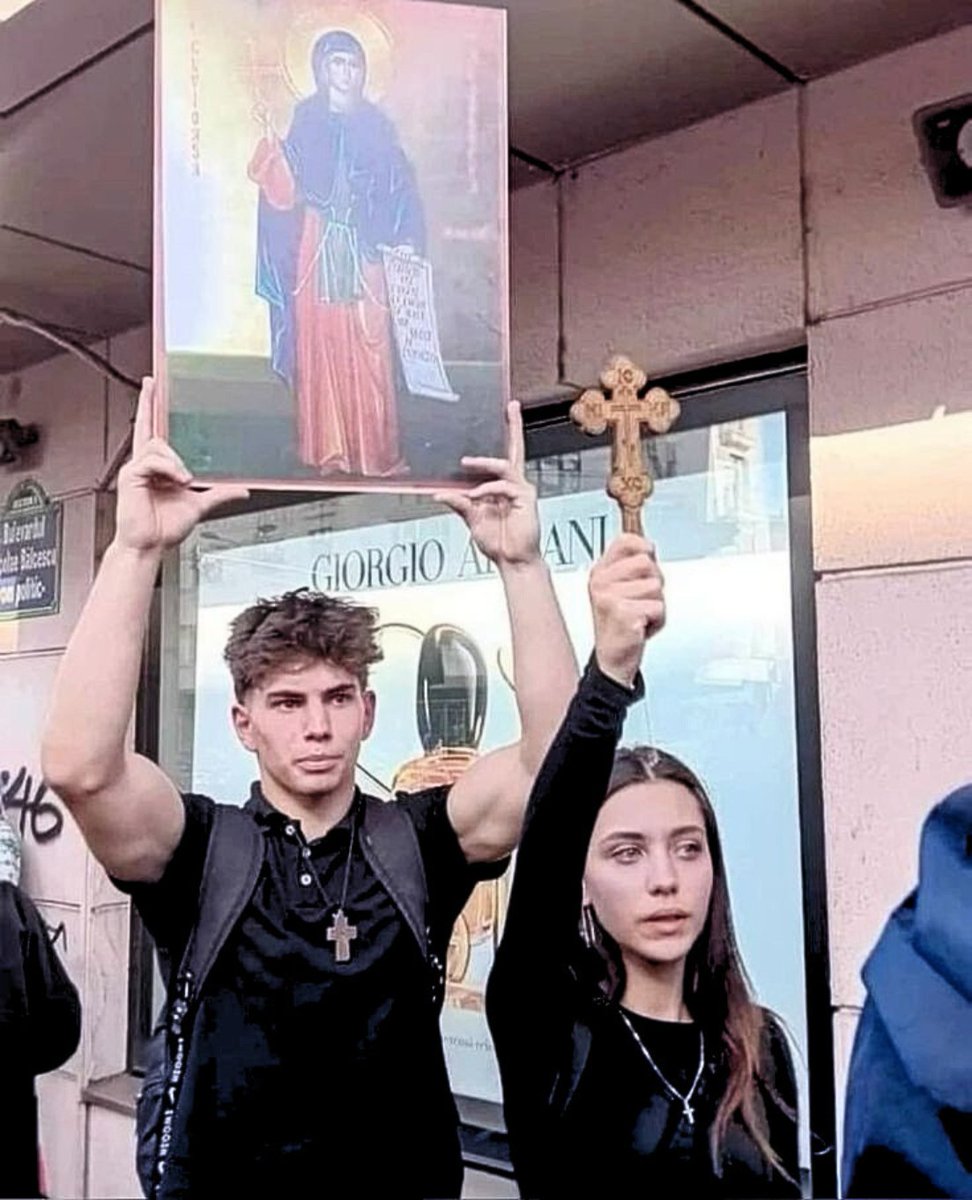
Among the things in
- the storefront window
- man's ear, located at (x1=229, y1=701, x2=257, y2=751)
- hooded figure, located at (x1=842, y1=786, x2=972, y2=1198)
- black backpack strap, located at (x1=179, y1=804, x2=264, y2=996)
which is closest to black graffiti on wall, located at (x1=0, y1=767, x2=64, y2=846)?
the storefront window

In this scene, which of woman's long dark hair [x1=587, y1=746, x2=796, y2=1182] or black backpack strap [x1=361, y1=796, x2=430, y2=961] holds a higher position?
black backpack strap [x1=361, y1=796, x2=430, y2=961]

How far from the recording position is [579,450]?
2578 millimetres

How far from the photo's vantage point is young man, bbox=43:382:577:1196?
1.18 meters

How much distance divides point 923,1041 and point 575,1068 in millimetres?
462

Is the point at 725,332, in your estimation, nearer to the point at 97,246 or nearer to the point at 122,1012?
the point at 97,246

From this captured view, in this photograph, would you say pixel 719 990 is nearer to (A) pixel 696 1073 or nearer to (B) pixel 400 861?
(A) pixel 696 1073

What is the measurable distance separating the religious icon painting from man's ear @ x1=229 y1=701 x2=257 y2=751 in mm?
342

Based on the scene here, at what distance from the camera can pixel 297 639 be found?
140 cm

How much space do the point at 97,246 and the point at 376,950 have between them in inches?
75.5

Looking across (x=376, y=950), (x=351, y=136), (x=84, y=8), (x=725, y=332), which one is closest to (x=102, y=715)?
(x=376, y=950)

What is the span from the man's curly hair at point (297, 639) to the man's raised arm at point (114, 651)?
8.3 inches

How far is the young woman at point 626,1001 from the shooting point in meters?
1.17

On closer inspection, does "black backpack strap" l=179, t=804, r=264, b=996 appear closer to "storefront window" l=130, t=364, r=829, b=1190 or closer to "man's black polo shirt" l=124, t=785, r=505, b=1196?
"man's black polo shirt" l=124, t=785, r=505, b=1196

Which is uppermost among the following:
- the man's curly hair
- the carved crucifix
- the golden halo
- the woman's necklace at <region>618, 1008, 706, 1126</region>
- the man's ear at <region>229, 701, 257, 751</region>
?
the golden halo
